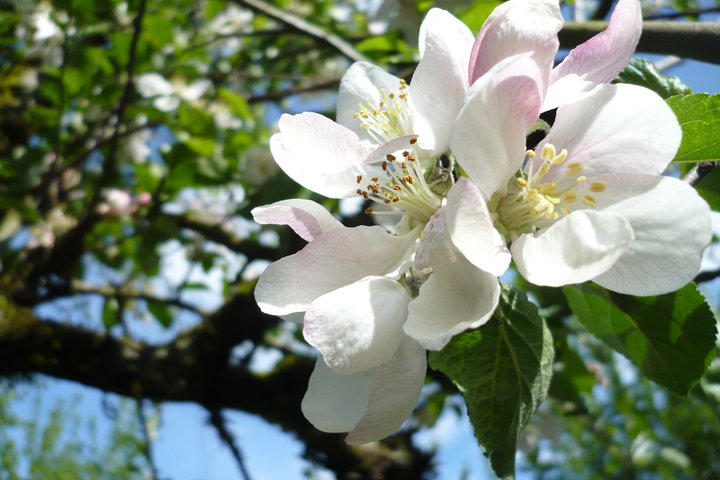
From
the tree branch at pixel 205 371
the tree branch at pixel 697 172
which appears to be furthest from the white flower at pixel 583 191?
the tree branch at pixel 205 371

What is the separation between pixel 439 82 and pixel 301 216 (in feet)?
0.60

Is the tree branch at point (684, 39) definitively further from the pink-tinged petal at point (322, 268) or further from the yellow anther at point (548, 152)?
the pink-tinged petal at point (322, 268)

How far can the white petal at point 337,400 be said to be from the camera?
1.97 feet

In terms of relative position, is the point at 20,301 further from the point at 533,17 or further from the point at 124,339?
the point at 533,17

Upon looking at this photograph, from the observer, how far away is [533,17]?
546mm

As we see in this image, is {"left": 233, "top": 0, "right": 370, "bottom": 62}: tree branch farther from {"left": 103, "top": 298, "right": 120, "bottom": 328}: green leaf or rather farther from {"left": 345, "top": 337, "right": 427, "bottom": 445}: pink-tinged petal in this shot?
{"left": 103, "top": 298, "right": 120, "bottom": 328}: green leaf

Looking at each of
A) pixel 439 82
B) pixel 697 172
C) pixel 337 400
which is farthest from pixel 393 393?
pixel 697 172

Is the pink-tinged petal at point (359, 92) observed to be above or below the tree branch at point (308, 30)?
above

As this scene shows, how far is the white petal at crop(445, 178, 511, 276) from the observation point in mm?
478

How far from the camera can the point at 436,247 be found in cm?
52

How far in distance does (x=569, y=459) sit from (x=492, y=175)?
7.73m

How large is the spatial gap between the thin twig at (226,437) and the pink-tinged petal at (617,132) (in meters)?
1.70

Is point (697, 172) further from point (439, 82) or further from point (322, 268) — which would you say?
point (322, 268)

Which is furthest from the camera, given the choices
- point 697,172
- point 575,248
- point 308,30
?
point 308,30
